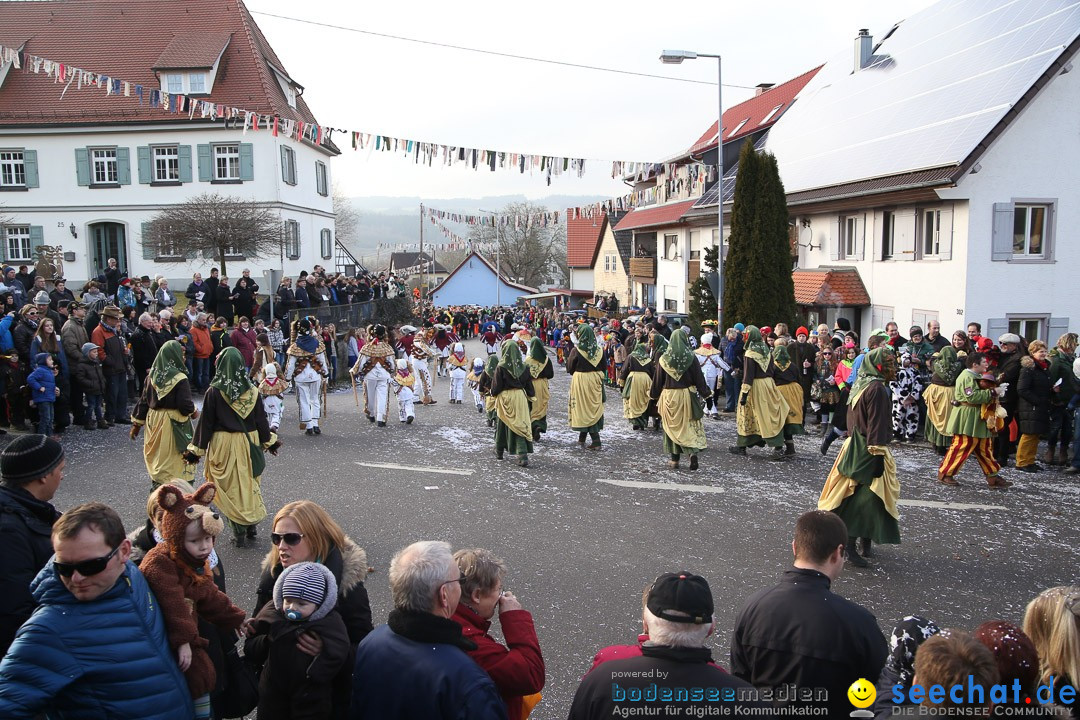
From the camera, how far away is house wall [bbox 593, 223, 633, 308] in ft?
167

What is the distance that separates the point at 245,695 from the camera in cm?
355

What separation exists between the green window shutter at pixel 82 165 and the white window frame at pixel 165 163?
8.46 ft

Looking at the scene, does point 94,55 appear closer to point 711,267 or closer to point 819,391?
point 711,267

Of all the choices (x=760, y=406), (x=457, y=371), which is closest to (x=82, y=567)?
(x=760, y=406)

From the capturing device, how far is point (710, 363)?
1596 cm

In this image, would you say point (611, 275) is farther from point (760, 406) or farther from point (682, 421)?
point (682, 421)

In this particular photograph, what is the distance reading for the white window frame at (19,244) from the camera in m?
33.2

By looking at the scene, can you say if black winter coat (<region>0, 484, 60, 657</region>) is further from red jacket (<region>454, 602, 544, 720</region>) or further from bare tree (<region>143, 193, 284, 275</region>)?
bare tree (<region>143, 193, 284, 275</region>)

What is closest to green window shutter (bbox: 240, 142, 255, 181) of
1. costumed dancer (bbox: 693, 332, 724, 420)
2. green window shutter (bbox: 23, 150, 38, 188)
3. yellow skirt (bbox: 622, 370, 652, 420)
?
green window shutter (bbox: 23, 150, 38, 188)

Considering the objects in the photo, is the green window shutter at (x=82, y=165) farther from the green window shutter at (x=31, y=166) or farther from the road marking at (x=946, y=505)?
the road marking at (x=946, y=505)

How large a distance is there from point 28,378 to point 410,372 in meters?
6.28

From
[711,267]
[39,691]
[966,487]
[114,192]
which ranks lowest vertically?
Result: [966,487]

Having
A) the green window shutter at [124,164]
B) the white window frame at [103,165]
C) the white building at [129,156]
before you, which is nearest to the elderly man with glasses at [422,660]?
the white building at [129,156]

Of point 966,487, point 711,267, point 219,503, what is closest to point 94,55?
point 711,267
